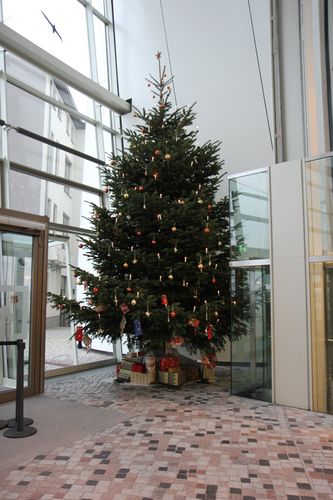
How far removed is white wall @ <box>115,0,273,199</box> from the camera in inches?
291

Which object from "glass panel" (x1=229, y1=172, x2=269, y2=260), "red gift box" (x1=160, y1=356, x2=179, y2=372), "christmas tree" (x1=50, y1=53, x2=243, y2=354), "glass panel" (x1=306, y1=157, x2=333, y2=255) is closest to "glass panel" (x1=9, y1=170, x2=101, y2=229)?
"christmas tree" (x1=50, y1=53, x2=243, y2=354)

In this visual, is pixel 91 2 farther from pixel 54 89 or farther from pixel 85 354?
pixel 85 354

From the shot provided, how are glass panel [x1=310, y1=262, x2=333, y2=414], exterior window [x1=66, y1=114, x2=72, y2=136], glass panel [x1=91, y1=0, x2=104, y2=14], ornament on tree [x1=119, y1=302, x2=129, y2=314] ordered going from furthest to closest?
→ 1. glass panel [x1=91, y1=0, x2=104, y2=14]
2. exterior window [x1=66, y1=114, x2=72, y2=136]
3. ornament on tree [x1=119, y1=302, x2=129, y2=314]
4. glass panel [x1=310, y1=262, x2=333, y2=414]

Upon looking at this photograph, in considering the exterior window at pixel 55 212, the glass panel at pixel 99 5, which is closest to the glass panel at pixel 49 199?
the exterior window at pixel 55 212

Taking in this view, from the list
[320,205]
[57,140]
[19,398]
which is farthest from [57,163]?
[320,205]

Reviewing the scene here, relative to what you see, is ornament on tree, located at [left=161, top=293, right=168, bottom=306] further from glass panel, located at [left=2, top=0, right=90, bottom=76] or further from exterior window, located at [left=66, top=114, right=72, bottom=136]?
glass panel, located at [left=2, top=0, right=90, bottom=76]

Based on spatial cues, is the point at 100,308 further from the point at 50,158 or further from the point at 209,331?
the point at 50,158

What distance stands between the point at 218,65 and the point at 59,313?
5.44 metres

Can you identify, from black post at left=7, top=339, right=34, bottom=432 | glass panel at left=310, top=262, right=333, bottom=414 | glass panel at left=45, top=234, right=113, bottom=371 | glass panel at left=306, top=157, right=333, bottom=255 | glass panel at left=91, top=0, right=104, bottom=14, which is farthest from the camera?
glass panel at left=91, top=0, right=104, bottom=14

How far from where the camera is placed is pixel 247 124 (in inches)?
297

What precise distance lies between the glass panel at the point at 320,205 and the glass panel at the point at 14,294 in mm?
3648

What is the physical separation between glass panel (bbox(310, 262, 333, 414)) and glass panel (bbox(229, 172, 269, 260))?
2.36ft

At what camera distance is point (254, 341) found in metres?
5.30

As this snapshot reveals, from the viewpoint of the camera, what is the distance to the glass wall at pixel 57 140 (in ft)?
22.1
